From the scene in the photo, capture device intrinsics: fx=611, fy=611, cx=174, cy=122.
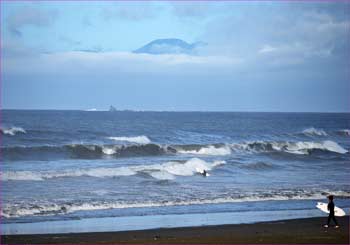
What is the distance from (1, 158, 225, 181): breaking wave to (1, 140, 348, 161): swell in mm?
6493

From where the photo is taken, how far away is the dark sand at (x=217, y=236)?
13.7 metres

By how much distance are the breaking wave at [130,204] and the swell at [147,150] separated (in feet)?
45.6

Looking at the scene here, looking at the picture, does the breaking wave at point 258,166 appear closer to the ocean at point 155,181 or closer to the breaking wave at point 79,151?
the ocean at point 155,181

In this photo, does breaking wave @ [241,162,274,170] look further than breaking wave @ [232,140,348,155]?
No

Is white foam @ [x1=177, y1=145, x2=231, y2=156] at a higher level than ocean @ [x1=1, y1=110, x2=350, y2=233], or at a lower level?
higher

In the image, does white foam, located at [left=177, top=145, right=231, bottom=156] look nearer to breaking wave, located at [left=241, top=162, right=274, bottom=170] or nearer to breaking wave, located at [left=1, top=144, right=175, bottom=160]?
breaking wave, located at [left=1, top=144, right=175, bottom=160]

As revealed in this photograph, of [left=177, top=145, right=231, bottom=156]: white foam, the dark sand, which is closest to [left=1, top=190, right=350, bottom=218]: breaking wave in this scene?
the dark sand

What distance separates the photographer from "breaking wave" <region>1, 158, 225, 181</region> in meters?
24.8

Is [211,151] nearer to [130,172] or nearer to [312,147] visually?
[312,147]

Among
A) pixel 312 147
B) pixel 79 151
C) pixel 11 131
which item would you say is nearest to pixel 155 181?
pixel 79 151

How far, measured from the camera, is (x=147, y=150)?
39.6 metres

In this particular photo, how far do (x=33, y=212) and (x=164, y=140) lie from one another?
32.2 meters

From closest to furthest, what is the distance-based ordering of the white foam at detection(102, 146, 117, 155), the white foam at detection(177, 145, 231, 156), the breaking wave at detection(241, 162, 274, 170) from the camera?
the breaking wave at detection(241, 162, 274, 170)
the white foam at detection(102, 146, 117, 155)
the white foam at detection(177, 145, 231, 156)

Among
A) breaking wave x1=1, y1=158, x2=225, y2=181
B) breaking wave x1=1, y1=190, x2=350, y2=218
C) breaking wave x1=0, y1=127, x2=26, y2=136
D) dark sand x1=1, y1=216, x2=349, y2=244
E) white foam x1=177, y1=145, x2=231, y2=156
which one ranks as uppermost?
breaking wave x1=0, y1=127, x2=26, y2=136
